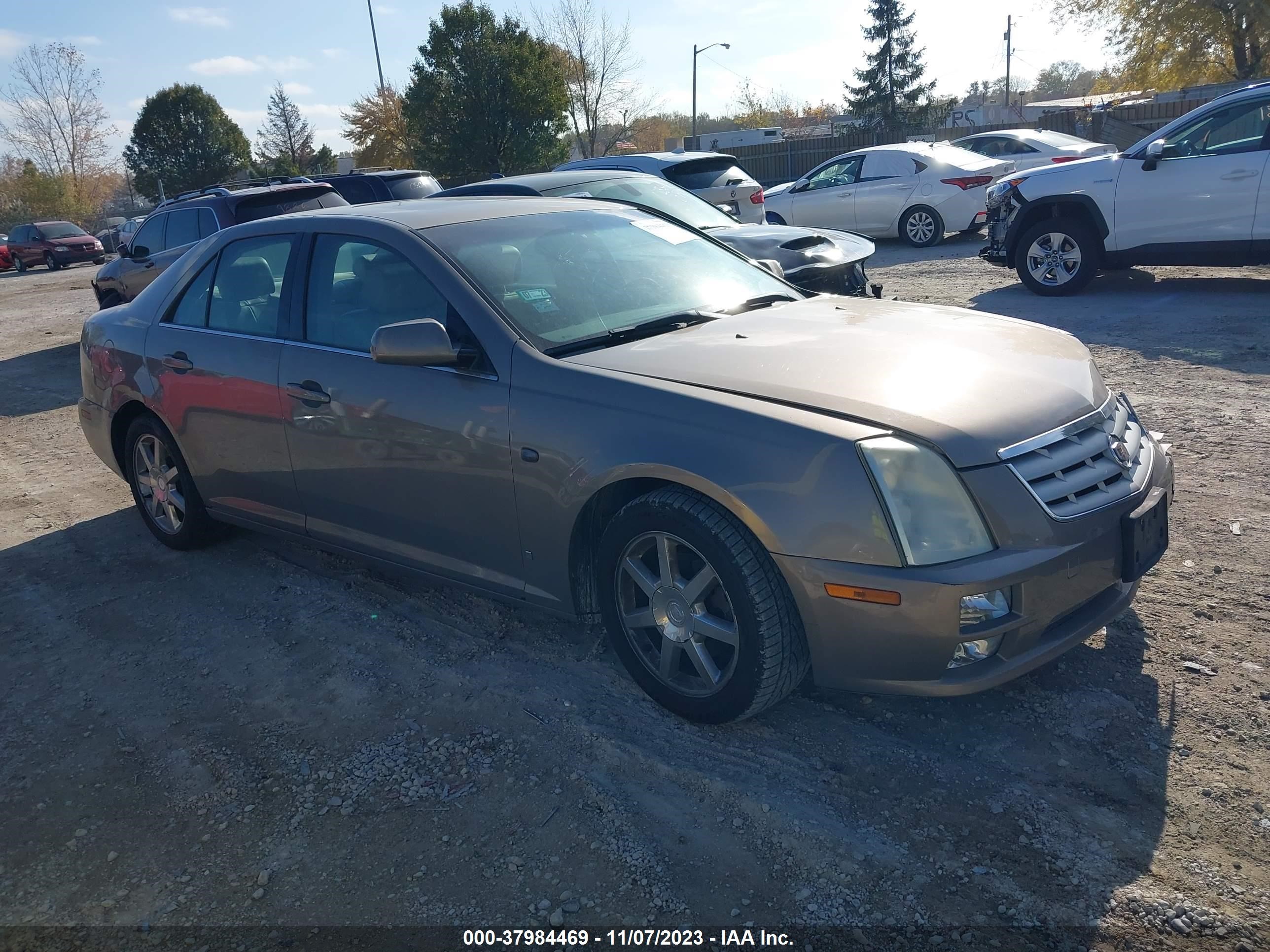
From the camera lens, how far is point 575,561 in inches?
137

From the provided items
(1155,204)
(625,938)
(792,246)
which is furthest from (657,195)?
(625,938)

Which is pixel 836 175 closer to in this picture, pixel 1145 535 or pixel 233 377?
pixel 233 377

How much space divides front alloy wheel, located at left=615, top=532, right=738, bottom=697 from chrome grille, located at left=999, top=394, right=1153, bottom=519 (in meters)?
0.97

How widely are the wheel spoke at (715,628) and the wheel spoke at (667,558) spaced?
0.47 feet

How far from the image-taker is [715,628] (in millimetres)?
3129

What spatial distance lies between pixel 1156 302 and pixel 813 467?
7919 millimetres

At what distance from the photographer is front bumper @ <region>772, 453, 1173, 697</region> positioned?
2.76m

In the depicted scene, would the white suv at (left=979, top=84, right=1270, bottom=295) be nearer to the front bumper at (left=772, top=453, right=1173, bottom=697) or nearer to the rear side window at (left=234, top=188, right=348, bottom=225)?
the rear side window at (left=234, top=188, right=348, bottom=225)

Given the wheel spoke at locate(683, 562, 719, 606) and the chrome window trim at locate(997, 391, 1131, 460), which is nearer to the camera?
the chrome window trim at locate(997, 391, 1131, 460)

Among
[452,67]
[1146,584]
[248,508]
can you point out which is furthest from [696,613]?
[452,67]

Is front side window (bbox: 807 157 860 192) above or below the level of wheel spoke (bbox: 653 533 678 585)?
above

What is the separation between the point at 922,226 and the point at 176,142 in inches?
1745

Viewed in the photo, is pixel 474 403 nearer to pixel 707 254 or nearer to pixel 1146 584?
pixel 707 254

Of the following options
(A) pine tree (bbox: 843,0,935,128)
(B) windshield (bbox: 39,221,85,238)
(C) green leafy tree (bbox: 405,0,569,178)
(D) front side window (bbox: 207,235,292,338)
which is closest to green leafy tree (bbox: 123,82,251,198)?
(B) windshield (bbox: 39,221,85,238)
